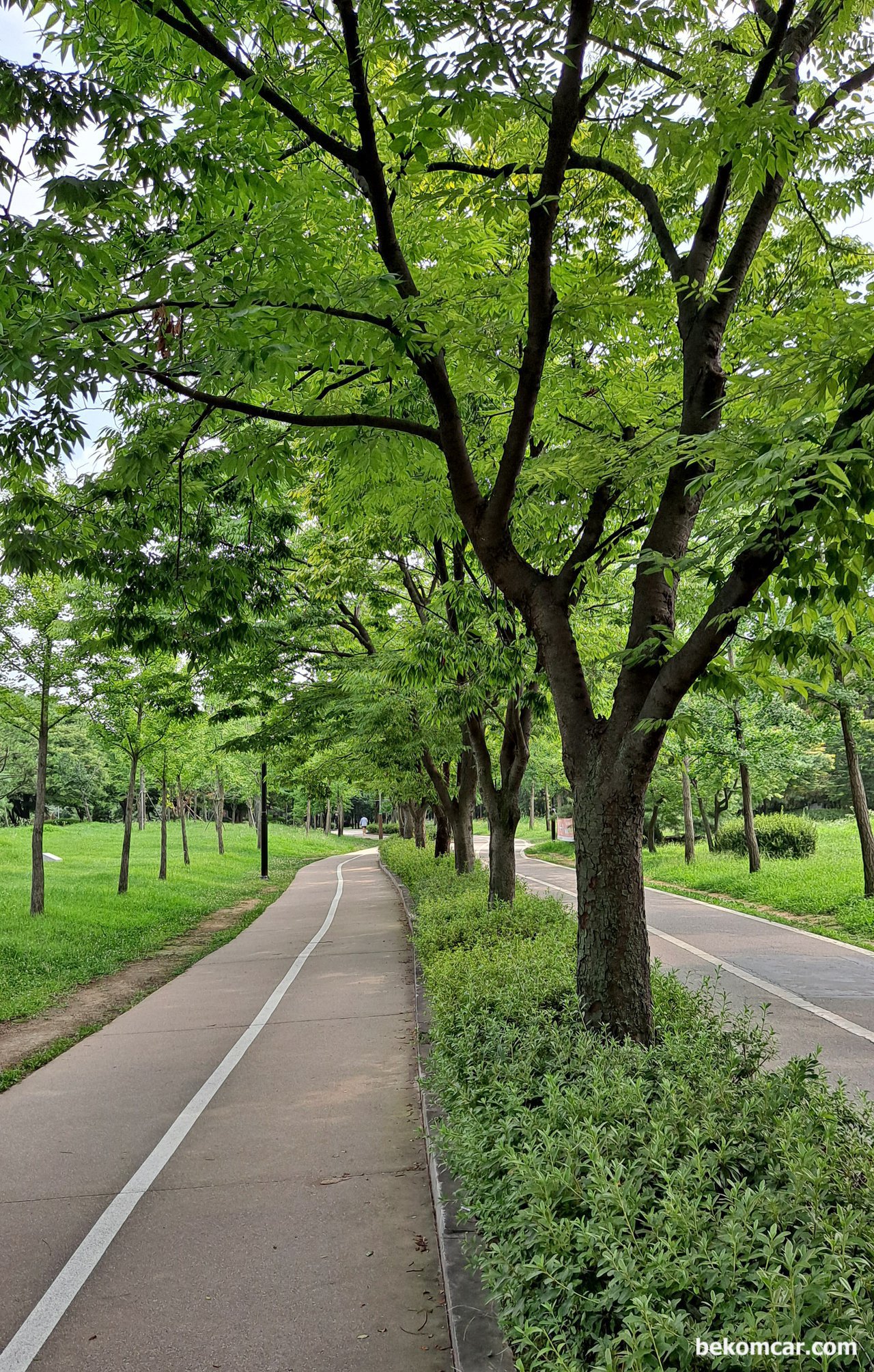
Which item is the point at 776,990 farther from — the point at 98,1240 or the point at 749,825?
the point at 749,825

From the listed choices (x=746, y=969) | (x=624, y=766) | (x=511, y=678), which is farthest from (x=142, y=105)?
(x=746, y=969)

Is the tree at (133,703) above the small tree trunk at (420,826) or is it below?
above

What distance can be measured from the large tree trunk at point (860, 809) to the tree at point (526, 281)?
10.8 metres

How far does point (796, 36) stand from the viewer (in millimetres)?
5078

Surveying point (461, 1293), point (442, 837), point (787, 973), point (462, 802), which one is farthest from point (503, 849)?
point (442, 837)

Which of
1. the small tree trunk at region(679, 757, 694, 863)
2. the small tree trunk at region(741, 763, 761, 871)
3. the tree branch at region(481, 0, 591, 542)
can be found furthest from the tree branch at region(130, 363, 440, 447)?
the small tree trunk at region(679, 757, 694, 863)

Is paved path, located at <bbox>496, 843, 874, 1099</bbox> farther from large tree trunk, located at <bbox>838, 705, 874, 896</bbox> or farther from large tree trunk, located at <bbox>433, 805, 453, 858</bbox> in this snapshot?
large tree trunk, located at <bbox>433, 805, 453, 858</bbox>

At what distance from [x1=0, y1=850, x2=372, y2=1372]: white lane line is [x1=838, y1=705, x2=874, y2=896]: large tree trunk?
39.0 feet

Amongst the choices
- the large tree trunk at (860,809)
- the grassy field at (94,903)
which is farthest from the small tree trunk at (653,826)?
the large tree trunk at (860,809)

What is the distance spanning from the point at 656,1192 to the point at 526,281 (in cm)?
500

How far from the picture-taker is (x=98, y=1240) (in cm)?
427

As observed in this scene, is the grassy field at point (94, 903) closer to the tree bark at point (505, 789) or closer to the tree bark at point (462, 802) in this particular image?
the tree bark at point (462, 802)

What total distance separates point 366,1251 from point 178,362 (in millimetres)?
4784

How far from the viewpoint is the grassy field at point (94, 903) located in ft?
37.7
